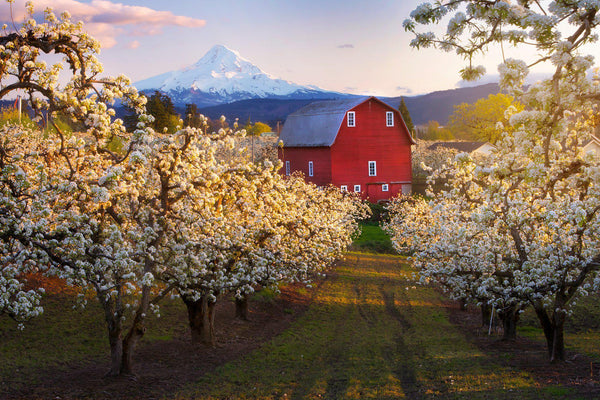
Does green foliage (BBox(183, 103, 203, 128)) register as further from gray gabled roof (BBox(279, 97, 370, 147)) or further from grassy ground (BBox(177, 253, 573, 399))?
gray gabled roof (BBox(279, 97, 370, 147))

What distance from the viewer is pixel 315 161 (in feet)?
196

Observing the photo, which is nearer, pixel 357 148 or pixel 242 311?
pixel 242 311

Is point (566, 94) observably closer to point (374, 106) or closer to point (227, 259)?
point (227, 259)

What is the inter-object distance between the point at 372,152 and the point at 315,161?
6.25 metres

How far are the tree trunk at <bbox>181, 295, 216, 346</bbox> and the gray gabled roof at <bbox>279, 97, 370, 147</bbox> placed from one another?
1614 inches

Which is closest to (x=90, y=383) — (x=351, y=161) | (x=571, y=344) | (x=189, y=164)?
(x=189, y=164)

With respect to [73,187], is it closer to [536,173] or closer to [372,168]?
[536,173]

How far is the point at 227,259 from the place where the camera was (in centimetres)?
1605

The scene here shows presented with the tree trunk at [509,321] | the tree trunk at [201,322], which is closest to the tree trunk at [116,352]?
the tree trunk at [201,322]

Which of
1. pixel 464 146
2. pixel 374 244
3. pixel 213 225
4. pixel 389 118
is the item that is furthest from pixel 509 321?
pixel 464 146

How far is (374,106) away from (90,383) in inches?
2006

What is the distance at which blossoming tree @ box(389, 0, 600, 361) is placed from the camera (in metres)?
8.30

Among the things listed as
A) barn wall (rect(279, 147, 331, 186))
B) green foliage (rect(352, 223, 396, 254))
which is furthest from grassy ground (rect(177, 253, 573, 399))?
barn wall (rect(279, 147, 331, 186))

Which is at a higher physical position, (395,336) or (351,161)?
(351,161)
